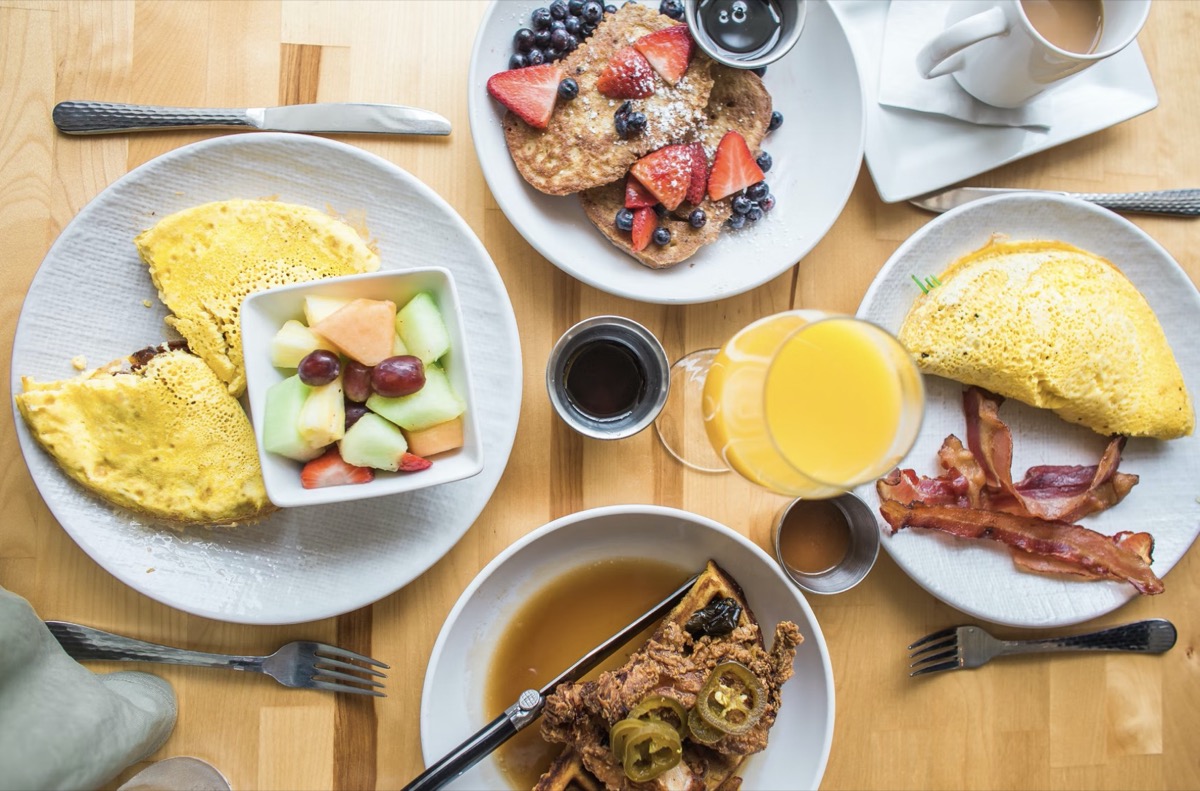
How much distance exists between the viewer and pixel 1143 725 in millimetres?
1814

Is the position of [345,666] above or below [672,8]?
below

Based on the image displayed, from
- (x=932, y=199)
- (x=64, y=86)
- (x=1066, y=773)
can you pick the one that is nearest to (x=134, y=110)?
(x=64, y=86)

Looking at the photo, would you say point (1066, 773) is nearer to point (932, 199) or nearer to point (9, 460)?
point (932, 199)


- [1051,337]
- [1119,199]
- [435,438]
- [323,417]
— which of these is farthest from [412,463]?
[1119,199]

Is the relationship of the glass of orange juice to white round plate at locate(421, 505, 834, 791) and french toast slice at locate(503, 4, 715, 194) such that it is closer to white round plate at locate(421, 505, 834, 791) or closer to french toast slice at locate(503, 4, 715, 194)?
white round plate at locate(421, 505, 834, 791)

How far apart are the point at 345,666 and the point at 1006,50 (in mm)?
1806

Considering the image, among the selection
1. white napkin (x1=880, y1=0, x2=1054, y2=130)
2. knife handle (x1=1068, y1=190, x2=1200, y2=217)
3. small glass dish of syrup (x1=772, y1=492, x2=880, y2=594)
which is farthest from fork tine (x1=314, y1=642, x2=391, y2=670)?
knife handle (x1=1068, y1=190, x2=1200, y2=217)

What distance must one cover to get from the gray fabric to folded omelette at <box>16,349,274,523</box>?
11.1 inches

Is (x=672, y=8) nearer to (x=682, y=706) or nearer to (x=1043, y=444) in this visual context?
(x=1043, y=444)

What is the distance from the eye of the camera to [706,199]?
163cm

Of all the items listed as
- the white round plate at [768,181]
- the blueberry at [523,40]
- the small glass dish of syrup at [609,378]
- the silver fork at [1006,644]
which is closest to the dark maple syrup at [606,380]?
the small glass dish of syrup at [609,378]

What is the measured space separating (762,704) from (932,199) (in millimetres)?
1106

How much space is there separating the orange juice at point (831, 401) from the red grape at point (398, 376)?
55cm

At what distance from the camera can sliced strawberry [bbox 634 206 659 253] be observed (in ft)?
5.20
